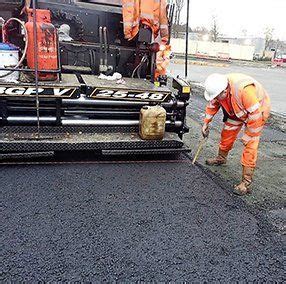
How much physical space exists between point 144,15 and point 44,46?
4.94 feet

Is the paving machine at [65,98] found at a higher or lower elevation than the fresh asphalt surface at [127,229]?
higher

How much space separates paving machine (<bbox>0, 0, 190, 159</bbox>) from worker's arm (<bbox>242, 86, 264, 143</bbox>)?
95 centimetres

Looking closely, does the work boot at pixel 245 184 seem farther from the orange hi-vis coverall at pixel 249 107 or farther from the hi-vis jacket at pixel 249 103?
the hi-vis jacket at pixel 249 103

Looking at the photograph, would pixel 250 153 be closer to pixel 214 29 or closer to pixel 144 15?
pixel 144 15

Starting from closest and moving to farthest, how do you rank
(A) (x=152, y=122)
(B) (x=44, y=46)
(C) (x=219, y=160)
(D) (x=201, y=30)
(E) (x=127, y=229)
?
(E) (x=127, y=229), (B) (x=44, y=46), (A) (x=152, y=122), (C) (x=219, y=160), (D) (x=201, y=30)

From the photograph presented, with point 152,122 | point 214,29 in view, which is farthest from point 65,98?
point 214,29

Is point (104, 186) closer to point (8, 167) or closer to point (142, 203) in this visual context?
point (142, 203)

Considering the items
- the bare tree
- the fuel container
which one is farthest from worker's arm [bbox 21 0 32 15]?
the bare tree

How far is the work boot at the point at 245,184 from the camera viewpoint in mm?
3357

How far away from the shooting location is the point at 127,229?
259 centimetres

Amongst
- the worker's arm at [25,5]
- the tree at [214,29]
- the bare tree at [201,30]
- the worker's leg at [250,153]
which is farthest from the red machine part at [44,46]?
the bare tree at [201,30]

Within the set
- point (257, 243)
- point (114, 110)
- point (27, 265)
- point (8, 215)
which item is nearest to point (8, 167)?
point (8, 215)

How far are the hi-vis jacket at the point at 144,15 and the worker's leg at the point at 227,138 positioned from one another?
69.4 inches

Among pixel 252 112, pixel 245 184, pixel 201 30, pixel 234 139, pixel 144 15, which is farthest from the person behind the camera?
pixel 201 30
